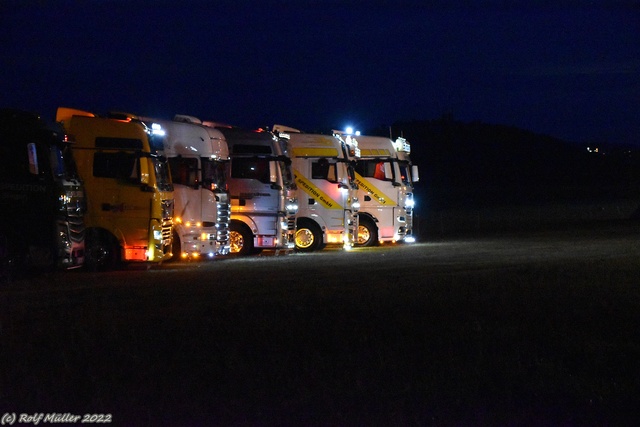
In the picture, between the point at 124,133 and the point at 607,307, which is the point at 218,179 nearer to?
the point at 124,133

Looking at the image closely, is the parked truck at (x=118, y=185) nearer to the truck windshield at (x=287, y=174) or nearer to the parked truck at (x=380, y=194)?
the truck windshield at (x=287, y=174)

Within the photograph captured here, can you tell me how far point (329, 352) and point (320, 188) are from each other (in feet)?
58.1

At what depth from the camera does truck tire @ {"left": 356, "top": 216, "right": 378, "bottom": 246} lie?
30.2 meters

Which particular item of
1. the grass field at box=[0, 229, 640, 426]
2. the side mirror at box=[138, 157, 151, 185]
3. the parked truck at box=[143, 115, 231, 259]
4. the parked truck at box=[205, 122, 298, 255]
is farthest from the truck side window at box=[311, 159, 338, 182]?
the grass field at box=[0, 229, 640, 426]

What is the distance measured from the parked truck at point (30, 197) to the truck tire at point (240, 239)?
8.12 metres

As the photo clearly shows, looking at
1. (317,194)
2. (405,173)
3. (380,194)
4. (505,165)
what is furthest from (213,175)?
(505,165)

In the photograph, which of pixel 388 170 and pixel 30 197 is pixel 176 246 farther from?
pixel 388 170

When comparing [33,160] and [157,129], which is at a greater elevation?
[157,129]

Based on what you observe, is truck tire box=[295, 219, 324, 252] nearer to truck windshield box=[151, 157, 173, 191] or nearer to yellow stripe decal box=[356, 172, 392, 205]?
yellow stripe decal box=[356, 172, 392, 205]

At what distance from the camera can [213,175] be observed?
22.7 m

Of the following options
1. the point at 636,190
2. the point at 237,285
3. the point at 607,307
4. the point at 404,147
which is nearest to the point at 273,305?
the point at 237,285

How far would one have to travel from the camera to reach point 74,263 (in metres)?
17.9

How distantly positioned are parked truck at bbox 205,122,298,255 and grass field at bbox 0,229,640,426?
8.16 metres

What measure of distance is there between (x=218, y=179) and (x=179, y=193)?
1.08 metres
